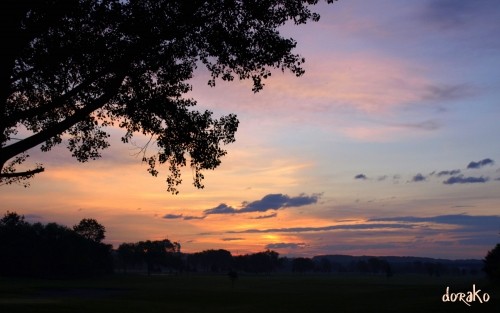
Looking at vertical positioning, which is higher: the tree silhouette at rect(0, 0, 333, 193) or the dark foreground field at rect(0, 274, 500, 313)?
the tree silhouette at rect(0, 0, 333, 193)

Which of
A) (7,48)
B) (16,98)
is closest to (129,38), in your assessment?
(7,48)

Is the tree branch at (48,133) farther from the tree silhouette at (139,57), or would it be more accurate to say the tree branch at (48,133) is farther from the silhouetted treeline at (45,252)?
the silhouetted treeline at (45,252)

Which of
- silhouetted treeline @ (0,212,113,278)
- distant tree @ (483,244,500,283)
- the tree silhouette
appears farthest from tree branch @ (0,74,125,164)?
silhouetted treeline @ (0,212,113,278)

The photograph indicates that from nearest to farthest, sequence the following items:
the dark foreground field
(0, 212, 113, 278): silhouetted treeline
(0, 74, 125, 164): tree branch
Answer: (0, 74, 125, 164): tree branch
the dark foreground field
(0, 212, 113, 278): silhouetted treeline

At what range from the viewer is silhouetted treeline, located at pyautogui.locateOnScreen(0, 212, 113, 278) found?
513ft

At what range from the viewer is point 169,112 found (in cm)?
1712

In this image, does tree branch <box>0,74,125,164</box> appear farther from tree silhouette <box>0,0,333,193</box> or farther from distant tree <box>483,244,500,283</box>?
distant tree <box>483,244,500,283</box>

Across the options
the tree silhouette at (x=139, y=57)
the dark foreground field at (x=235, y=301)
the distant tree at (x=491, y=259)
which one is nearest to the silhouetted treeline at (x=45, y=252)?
the dark foreground field at (x=235, y=301)

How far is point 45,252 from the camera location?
542 ft

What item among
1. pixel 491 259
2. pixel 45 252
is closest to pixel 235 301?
pixel 491 259

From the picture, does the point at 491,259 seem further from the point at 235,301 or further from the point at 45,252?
the point at 45,252

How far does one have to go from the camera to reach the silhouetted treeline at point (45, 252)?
156375 mm

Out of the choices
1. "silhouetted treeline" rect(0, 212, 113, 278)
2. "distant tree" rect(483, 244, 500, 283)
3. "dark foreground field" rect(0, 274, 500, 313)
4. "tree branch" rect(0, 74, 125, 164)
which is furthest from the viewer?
"silhouetted treeline" rect(0, 212, 113, 278)

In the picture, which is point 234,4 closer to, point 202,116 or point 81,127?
point 202,116
